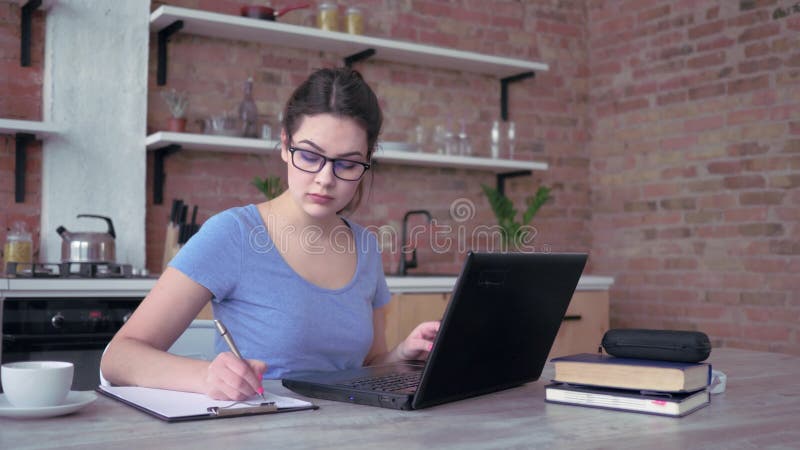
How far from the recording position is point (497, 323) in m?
1.39

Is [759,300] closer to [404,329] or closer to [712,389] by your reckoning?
[404,329]

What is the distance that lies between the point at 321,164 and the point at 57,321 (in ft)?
5.38

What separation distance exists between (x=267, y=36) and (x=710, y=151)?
7.36 ft

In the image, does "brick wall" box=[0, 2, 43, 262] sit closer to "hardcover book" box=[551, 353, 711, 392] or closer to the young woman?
the young woman

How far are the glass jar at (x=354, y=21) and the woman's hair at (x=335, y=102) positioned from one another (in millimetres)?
2170

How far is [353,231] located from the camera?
2072 mm

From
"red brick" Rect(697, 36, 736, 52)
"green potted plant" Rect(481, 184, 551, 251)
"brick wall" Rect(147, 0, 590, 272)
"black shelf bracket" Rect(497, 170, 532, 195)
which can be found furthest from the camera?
"black shelf bracket" Rect(497, 170, 532, 195)

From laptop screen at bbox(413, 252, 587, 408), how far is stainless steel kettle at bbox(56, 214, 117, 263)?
2186mm

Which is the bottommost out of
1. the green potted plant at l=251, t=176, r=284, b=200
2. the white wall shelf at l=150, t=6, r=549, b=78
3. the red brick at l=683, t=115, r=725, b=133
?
the green potted plant at l=251, t=176, r=284, b=200

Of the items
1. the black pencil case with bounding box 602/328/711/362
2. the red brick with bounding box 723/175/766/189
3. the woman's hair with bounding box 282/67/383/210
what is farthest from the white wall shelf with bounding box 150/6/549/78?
the black pencil case with bounding box 602/328/711/362

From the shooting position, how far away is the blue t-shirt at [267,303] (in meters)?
1.75

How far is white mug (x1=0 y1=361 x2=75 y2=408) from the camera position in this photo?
1.18 metres

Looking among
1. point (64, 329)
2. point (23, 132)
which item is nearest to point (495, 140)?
point (23, 132)

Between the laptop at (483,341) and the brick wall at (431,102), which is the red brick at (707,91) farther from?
the laptop at (483,341)
